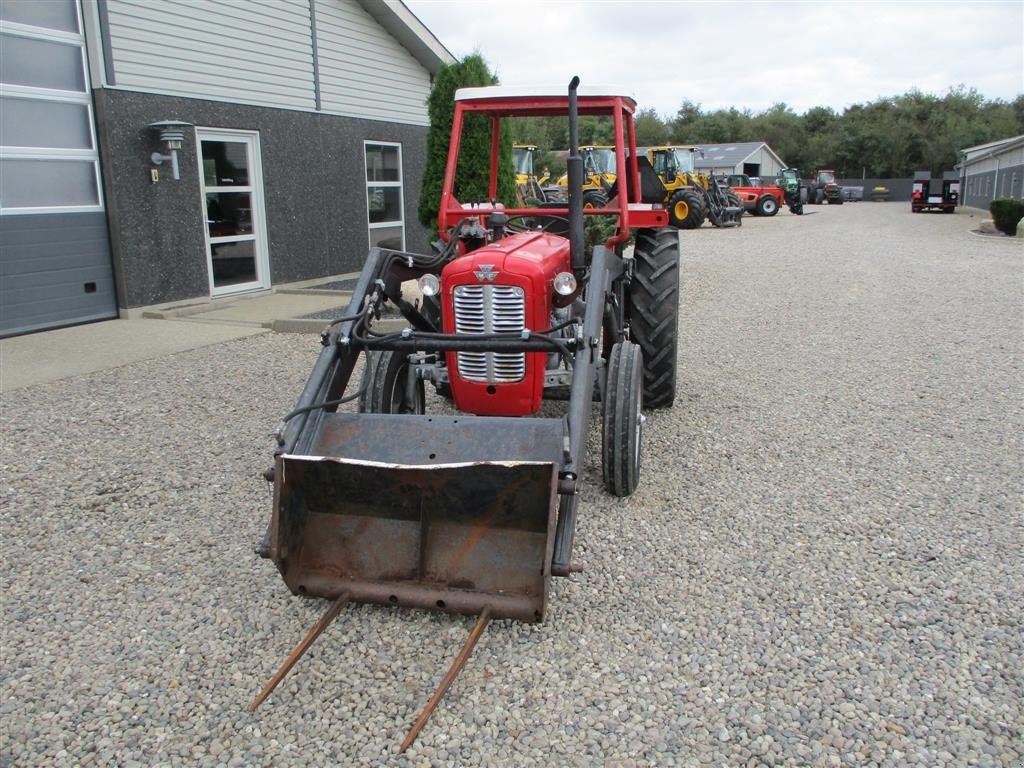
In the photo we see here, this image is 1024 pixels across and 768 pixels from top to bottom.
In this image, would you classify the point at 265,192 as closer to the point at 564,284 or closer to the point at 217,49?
the point at 217,49

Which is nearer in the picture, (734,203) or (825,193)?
(734,203)

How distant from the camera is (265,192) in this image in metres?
11.1

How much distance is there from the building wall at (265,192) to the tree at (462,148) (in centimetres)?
174

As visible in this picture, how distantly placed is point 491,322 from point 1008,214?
22.1 meters

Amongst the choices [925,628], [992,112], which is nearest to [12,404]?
[925,628]

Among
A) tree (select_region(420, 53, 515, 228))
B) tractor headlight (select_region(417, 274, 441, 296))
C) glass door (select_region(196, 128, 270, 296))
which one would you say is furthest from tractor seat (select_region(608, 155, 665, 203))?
glass door (select_region(196, 128, 270, 296))

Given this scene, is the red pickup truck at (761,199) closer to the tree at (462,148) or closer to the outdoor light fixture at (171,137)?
the tree at (462,148)

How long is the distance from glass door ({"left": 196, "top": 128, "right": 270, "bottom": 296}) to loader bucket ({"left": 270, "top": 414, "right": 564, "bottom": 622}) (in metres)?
7.87

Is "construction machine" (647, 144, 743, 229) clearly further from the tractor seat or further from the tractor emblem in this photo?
the tractor emblem

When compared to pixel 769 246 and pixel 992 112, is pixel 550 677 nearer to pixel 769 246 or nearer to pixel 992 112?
pixel 769 246

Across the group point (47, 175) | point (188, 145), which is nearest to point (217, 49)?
point (188, 145)

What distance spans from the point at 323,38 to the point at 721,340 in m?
7.44

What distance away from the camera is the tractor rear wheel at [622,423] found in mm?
4086

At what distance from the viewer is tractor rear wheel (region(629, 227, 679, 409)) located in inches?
208
